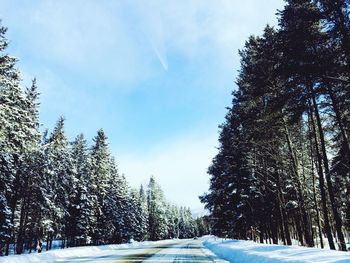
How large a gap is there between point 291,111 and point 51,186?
2509cm

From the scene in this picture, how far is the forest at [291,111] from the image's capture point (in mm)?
14539

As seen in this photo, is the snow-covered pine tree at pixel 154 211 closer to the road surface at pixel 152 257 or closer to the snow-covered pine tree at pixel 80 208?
the snow-covered pine tree at pixel 80 208

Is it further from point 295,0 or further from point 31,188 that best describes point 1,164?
point 295,0

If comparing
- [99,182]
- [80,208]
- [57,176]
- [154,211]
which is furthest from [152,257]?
[154,211]

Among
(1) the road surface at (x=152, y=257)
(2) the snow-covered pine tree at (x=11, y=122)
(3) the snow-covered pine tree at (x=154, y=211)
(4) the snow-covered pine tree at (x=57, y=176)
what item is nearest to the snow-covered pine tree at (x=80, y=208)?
(4) the snow-covered pine tree at (x=57, y=176)

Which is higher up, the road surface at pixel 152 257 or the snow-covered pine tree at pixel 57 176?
the snow-covered pine tree at pixel 57 176

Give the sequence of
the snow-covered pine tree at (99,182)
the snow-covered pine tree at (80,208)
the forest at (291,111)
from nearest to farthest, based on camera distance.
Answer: the forest at (291,111) → the snow-covered pine tree at (80,208) → the snow-covered pine tree at (99,182)

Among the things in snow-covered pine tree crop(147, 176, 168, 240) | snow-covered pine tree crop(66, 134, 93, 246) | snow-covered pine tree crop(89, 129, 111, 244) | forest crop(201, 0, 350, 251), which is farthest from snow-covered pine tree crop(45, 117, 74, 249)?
snow-covered pine tree crop(147, 176, 168, 240)

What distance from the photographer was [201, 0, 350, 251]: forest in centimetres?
1454

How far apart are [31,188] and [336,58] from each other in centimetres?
2838

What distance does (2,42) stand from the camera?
2169 cm

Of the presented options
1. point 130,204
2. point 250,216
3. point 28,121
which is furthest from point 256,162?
point 130,204

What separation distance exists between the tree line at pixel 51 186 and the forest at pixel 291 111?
1553cm

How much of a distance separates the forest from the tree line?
50.9 ft
